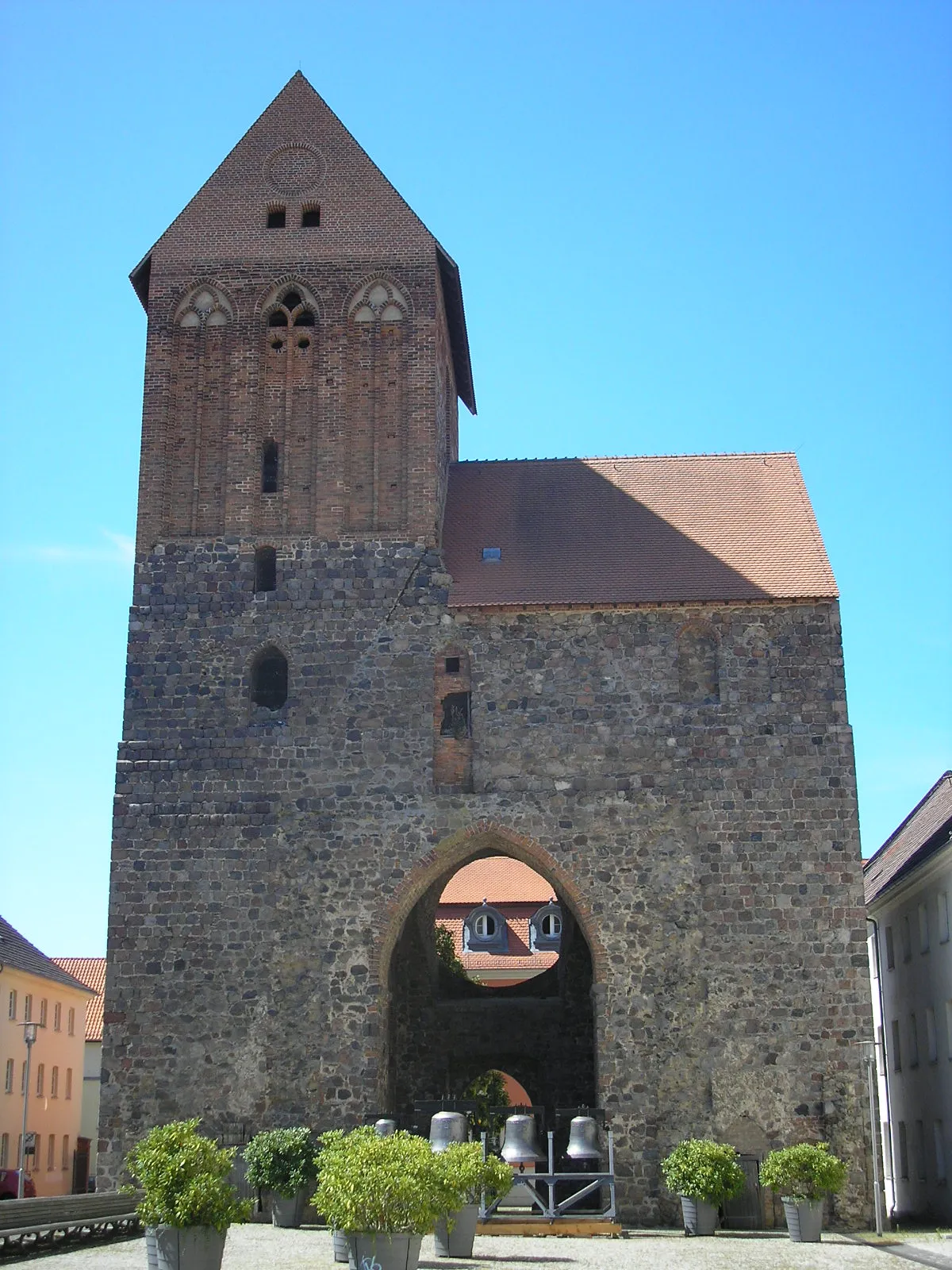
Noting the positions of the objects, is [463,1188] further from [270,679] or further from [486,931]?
[486,931]

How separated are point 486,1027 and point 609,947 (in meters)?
7.51

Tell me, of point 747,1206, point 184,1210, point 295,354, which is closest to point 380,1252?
point 184,1210

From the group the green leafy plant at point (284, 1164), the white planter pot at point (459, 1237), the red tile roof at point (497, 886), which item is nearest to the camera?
the white planter pot at point (459, 1237)

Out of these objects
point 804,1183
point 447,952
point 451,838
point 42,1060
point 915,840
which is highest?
point 915,840

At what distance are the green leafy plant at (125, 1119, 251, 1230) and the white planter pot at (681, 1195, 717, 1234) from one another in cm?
986

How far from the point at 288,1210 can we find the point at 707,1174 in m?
6.15

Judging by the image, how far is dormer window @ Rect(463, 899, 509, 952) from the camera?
42.1 m

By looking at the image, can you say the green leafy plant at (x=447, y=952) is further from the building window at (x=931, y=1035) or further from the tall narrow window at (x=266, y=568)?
the building window at (x=931, y=1035)

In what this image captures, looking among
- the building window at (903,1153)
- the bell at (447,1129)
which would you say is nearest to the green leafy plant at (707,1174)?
the bell at (447,1129)

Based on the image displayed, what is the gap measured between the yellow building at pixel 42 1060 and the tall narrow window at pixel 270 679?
15281mm

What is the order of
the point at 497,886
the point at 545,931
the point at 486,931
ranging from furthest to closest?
the point at 497,886
the point at 486,931
the point at 545,931

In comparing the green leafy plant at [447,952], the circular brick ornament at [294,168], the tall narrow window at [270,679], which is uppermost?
the circular brick ornament at [294,168]

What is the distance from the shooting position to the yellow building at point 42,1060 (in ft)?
125

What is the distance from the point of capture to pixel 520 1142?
69.9 ft
